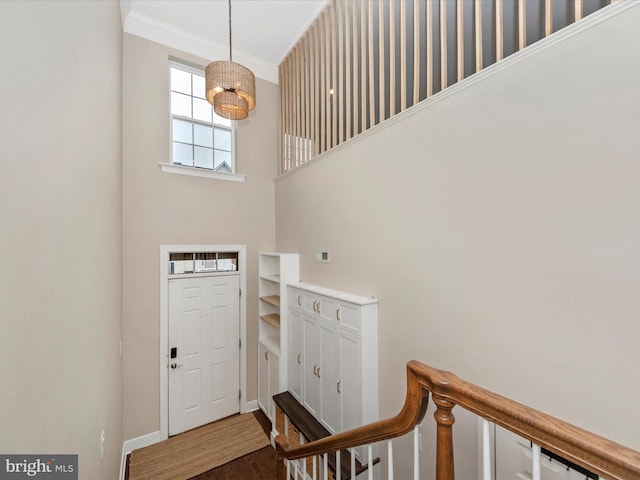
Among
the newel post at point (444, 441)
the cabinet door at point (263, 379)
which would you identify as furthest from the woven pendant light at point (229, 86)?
the cabinet door at point (263, 379)

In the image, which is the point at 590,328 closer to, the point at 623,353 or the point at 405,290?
the point at 623,353

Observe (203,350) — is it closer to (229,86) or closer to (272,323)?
(272,323)

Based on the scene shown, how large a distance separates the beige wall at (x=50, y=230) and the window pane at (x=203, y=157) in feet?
7.54

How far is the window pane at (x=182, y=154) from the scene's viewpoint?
375 centimetres

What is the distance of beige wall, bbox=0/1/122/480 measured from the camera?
0.66 m

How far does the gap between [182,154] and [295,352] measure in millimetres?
3082

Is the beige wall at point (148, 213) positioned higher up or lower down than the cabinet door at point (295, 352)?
higher up

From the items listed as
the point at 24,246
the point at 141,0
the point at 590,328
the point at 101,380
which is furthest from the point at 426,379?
the point at 141,0

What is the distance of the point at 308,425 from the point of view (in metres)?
2.86

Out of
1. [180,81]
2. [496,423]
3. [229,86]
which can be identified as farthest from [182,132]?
[496,423]

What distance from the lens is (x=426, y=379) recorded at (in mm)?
815

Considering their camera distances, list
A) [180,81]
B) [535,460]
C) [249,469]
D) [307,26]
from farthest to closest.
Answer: [180,81]
[307,26]
[249,469]
[535,460]

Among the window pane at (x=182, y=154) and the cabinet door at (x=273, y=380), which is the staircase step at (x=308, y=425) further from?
the window pane at (x=182, y=154)

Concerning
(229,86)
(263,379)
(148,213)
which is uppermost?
(229,86)
